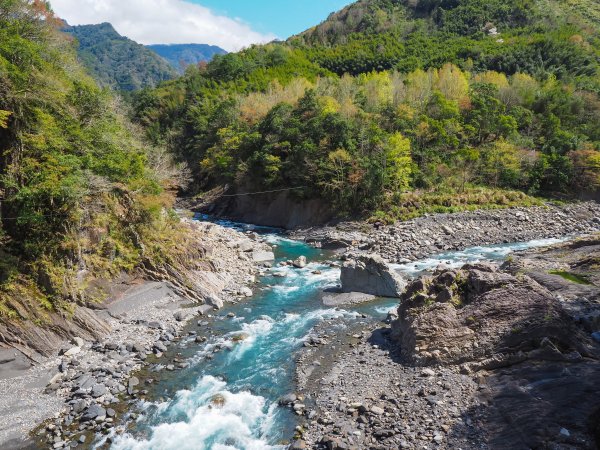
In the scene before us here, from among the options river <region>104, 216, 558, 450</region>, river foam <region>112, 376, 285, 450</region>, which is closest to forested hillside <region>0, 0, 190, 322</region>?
river <region>104, 216, 558, 450</region>

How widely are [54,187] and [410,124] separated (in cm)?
3352

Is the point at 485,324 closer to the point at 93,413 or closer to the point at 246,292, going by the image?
the point at 246,292

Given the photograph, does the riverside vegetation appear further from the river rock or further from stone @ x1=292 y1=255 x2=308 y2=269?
the river rock

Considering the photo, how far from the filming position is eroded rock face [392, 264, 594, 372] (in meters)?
11.2

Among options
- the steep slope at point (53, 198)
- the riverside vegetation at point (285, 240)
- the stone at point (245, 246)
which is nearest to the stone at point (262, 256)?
the riverside vegetation at point (285, 240)

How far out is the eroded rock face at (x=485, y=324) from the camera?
36.7ft

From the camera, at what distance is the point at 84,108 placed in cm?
1877

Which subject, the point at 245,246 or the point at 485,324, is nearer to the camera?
the point at 485,324

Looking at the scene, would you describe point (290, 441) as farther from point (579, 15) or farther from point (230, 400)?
point (579, 15)

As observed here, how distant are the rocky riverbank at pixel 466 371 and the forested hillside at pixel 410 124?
64.7 feet

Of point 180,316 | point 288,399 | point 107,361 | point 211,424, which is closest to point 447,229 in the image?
point 180,316

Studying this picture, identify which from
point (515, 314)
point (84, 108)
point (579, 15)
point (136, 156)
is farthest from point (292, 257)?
point (579, 15)

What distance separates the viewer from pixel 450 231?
30.5 meters

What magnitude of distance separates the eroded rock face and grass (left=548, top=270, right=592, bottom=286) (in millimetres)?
4143
